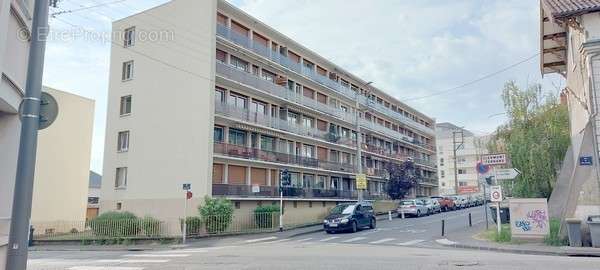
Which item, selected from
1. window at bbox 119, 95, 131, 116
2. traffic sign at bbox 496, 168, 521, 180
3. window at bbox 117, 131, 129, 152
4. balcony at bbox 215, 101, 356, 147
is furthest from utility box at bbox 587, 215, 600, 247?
window at bbox 119, 95, 131, 116

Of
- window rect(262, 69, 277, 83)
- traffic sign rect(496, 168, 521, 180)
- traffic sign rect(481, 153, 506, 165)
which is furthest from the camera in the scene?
window rect(262, 69, 277, 83)

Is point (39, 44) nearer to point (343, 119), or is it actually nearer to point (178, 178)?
point (178, 178)

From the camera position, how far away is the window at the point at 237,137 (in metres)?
31.6

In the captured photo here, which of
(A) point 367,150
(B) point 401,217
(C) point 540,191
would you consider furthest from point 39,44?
(A) point 367,150

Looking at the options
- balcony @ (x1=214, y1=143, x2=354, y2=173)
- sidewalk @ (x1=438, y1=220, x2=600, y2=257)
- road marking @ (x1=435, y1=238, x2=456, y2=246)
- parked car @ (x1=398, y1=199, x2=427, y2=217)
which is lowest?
road marking @ (x1=435, y1=238, x2=456, y2=246)

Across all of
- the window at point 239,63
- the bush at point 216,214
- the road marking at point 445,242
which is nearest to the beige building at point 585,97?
the road marking at point 445,242

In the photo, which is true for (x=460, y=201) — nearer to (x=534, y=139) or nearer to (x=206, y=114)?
(x=534, y=139)

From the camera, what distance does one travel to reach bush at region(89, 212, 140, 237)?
23.7 m

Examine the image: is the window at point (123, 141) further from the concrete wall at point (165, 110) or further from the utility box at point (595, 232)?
the utility box at point (595, 232)

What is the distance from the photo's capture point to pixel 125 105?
107 ft

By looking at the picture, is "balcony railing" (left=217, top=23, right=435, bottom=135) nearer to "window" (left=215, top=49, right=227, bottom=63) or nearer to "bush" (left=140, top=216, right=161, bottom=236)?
"window" (left=215, top=49, right=227, bottom=63)

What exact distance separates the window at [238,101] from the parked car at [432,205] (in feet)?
61.8

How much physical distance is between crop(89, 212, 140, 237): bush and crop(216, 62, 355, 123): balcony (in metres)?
11.0

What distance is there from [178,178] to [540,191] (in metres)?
20.5
